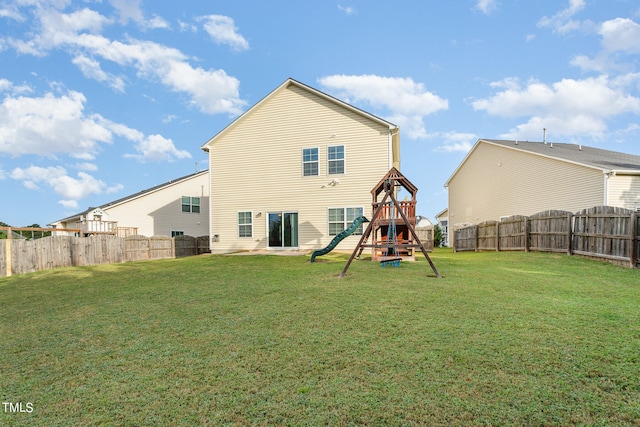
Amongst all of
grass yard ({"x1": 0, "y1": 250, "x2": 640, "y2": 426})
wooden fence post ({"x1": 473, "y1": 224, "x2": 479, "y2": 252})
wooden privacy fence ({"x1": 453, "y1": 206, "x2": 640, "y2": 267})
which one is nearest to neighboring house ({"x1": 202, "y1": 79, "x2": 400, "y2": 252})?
wooden fence post ({"x1": 473, "y1": 224, "x2": 479, "y2": 252})

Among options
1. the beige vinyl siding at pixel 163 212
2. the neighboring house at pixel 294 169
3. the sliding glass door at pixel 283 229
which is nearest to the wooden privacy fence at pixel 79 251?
Answer: the neighboring house at pixel 294 169

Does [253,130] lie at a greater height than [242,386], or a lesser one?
greater

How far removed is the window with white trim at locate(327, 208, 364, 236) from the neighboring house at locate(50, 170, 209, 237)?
1478 cm

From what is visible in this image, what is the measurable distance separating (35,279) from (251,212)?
30.2 ft

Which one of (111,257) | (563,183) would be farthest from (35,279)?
(563,183)

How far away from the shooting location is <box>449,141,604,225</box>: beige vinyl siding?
1672cm

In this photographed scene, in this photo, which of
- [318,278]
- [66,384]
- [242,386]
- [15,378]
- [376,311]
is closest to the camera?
[242,386]

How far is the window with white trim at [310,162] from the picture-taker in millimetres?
17500

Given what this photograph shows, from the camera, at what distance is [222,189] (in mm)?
18844

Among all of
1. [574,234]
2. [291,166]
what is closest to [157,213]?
[291,166]

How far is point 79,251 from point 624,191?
81.3 feet

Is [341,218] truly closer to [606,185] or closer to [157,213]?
[606,185]

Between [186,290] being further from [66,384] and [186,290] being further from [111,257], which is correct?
[111,257]

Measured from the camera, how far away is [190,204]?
27438 mm
